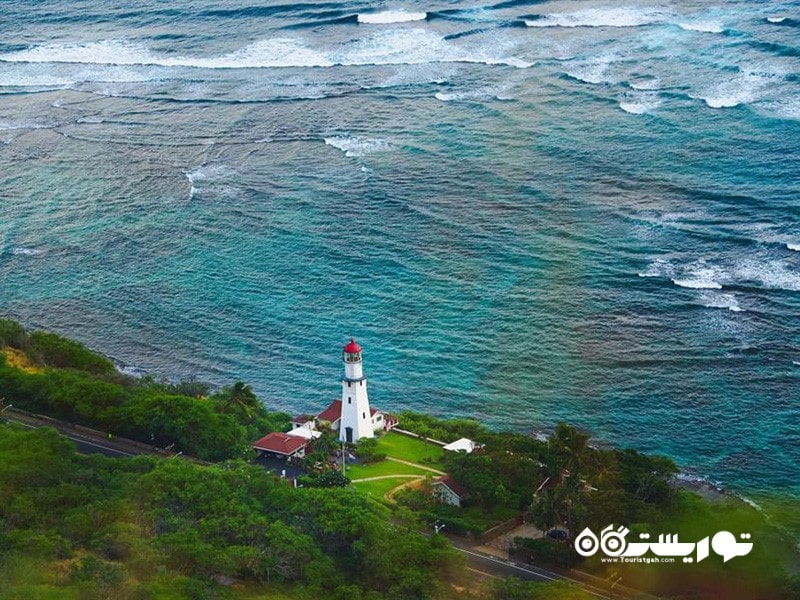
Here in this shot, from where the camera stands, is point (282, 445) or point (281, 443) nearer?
point (282, 445)

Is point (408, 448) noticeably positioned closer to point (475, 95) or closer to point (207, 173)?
point (207, 173)

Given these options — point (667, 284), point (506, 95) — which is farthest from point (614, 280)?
point (506, 95)

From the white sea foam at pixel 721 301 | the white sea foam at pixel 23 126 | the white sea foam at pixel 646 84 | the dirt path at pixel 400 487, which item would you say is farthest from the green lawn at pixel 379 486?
the white sea foam at pixel 23 126

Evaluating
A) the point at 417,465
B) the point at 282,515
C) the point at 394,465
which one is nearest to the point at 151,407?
the point at 394,465

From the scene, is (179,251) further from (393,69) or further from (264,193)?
(393,69)

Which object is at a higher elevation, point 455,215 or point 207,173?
point 207,173

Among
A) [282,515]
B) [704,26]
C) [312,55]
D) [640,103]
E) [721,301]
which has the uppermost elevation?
[704,26]
